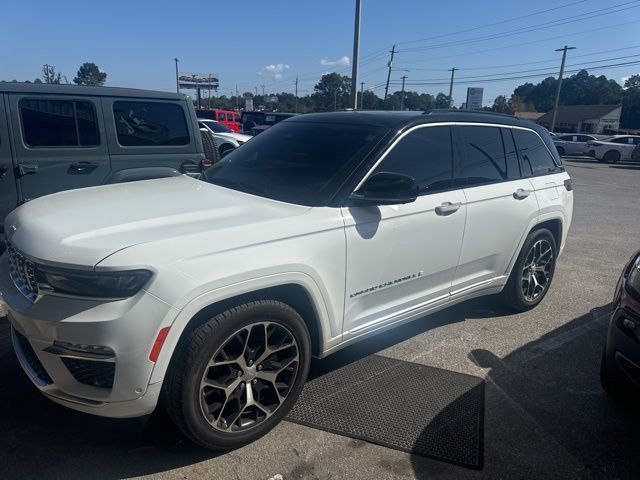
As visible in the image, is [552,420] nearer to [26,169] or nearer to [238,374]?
[238,374]

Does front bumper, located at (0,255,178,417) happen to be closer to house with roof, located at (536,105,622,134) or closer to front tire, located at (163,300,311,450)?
front tire, located at (163,300,311,450)

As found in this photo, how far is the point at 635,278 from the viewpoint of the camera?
287cm

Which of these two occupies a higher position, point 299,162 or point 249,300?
point 299,162

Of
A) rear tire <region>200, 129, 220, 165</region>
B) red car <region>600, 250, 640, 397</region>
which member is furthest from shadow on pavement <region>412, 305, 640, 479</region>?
rear tire <region>200, 129, 220, 165</region>

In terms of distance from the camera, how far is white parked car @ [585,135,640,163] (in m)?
27.2

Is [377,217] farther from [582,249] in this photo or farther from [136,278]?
[582,249]

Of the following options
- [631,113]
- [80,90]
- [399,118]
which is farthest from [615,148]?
[631,113]

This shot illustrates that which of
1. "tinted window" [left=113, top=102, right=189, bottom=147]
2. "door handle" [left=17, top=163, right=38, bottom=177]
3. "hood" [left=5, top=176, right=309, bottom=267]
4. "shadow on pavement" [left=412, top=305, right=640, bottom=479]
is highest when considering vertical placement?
"tinted window" [left=113, top=102, right=189, bottom=147]

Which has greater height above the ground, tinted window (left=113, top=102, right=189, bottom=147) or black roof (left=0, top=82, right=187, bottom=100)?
black roof (left=0, top=82, right=187, bottom=100)

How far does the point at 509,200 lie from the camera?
4059 mm

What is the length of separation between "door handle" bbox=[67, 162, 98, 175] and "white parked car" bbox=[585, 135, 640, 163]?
2918cm

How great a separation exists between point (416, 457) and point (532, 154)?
10.3 ft

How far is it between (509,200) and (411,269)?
4.34ft

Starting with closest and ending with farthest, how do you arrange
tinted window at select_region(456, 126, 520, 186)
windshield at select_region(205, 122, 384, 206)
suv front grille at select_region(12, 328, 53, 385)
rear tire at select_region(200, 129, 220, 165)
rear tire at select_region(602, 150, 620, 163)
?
suv front grille at select_region(12, 328, 53, 385), windshield at select_region(205, 122, 384, 206), tinted window at select_region(456, 126, 520, 186), rear tire at select_region(200, 129, 220, 165), rear tire at select_region(602, 150, 620, 163)
